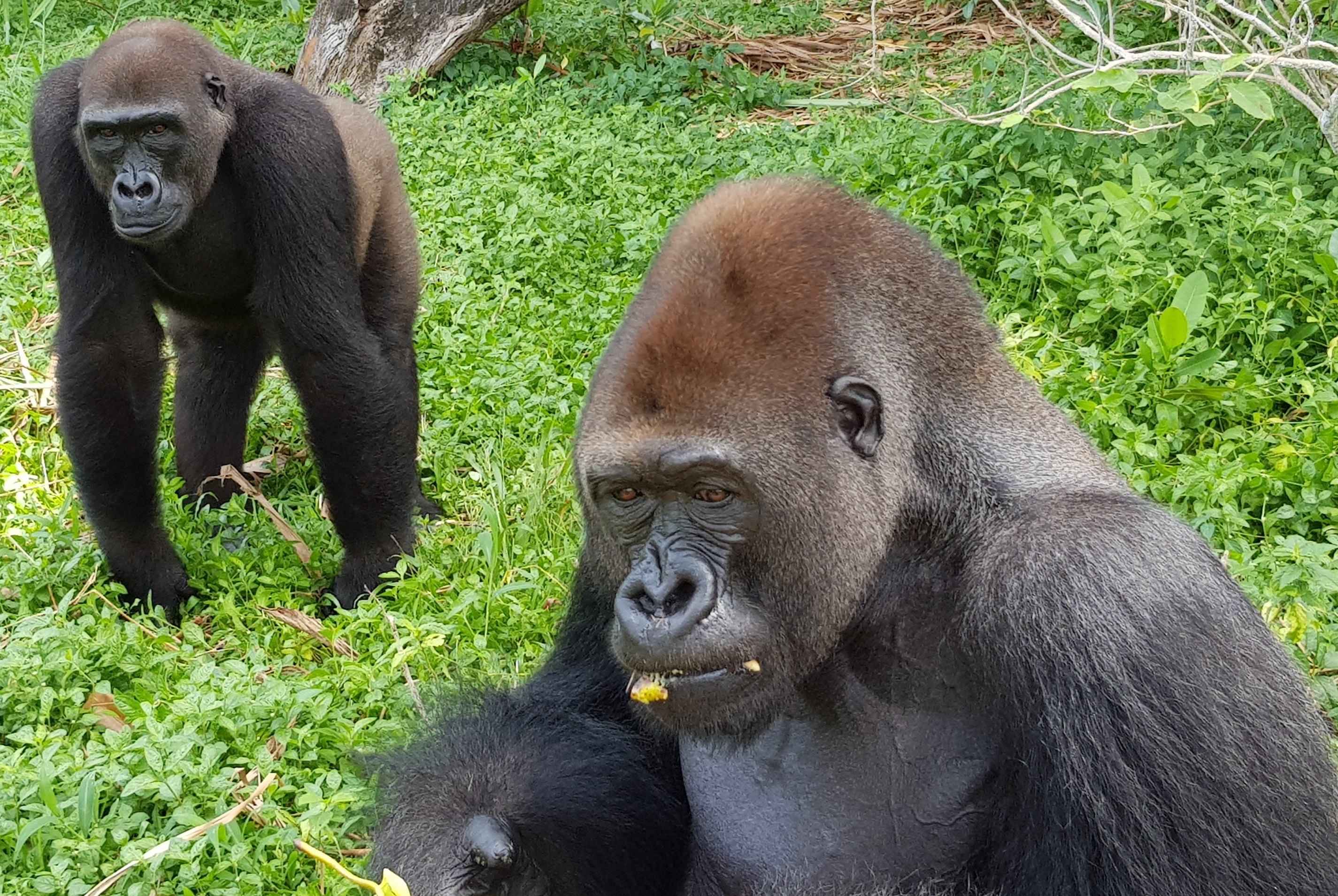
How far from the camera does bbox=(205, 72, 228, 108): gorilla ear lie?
16.1ft

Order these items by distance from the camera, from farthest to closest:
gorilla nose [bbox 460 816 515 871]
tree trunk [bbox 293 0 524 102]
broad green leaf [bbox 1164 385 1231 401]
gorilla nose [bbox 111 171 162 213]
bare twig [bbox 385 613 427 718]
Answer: tree trunk [bbox 293 0 524 102], gorilla nose [bbox 111 171 162 213], broad green leaf [bbox 1164 385 1231 401], bare twig [bbox 385 613 427 718], gorilla nose [bbox 460 816 515 871]

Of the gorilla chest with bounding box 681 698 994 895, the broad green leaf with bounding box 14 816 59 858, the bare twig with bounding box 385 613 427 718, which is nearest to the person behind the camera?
the gorilla chest with bounding box 681 698 994 895

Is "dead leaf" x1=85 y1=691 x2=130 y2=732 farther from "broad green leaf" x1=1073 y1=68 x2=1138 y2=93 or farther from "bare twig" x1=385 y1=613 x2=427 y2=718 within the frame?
"broad green leaf" x1=1073 y1=68 x2=1138 y2=93

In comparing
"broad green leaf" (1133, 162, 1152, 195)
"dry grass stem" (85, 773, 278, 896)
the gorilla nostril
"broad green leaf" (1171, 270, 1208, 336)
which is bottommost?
"broad green leaf" (1171, 270, 1208, 336)

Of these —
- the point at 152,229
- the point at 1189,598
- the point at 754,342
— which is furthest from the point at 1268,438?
the point at 152,229

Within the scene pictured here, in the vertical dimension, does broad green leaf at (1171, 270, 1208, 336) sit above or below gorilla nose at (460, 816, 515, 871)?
below

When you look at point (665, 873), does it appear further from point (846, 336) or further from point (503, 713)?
point (846, 336)

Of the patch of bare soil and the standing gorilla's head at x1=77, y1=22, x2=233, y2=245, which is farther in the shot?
the patch of bare soil

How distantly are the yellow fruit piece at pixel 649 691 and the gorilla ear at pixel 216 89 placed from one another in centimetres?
333

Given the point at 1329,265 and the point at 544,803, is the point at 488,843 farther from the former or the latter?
the point at 1329,265

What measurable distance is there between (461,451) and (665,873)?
2568 mm

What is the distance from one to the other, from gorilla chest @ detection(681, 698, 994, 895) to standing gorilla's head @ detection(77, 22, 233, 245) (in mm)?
2927

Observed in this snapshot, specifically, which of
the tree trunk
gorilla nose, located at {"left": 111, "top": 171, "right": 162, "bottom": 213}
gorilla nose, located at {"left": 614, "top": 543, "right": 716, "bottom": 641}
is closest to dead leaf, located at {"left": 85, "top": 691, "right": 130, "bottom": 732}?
gorilla nose, located at {"left": 111, "top": 171, "right": 162, "bottom": 213}

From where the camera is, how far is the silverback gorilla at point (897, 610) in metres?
2.19
